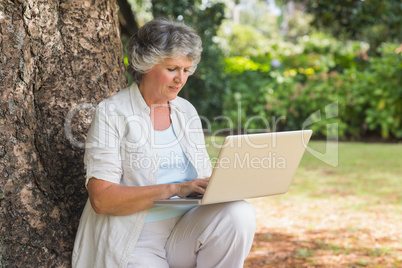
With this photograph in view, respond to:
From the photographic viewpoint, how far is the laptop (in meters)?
1.83

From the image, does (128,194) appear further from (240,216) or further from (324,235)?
(324,235)

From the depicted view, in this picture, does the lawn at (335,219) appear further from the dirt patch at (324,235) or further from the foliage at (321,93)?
the foliage at (321,93)

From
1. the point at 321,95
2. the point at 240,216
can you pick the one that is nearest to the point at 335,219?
the point at 240,216

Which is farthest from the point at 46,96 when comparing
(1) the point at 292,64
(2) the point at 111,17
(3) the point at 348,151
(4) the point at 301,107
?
(1) the point at 292,64

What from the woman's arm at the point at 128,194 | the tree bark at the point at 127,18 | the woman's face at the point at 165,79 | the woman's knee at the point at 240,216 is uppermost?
the tree bark at the point at 127,18

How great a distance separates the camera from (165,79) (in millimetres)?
2162

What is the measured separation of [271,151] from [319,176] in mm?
4742

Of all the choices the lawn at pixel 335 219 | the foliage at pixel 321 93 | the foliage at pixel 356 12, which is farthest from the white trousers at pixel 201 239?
the foliage at pixel 321 93

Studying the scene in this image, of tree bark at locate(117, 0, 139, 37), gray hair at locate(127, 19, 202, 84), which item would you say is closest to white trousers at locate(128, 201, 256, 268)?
gray hair at locate(127, 19, 202, 84)

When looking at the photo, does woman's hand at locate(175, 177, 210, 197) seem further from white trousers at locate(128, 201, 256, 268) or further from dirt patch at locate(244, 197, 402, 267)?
dirt patch at locate(244, 197, 402, 267)

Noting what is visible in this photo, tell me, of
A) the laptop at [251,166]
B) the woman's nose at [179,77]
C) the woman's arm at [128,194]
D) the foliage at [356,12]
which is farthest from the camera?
the foliage at [356,12]

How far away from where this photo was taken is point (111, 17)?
103 inches

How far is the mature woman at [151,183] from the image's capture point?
197cm

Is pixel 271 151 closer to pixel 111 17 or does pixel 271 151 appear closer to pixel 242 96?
pixel 111 17
